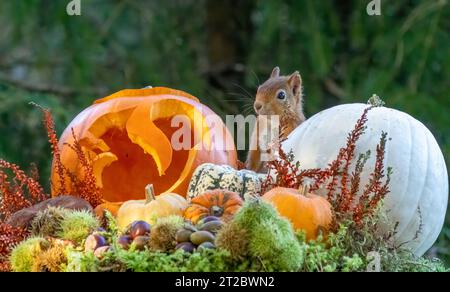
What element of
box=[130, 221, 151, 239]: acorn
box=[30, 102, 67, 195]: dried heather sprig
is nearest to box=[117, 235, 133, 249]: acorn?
box=[130, 221, 151, 239]: acorn

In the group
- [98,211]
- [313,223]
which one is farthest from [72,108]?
[313,223]

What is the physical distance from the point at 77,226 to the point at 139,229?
0.21m

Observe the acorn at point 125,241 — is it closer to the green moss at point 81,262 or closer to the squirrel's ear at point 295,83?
the green moss at point 81,262

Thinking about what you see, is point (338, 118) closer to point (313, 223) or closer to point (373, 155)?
point (373, 155)

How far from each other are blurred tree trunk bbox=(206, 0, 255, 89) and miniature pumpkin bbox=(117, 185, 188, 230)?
3664mm

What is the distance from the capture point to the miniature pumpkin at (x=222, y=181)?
111 inches

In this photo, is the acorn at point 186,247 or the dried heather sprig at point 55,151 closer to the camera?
the acorn at point 186,247

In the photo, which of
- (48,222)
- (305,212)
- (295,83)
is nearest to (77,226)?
(48,222)

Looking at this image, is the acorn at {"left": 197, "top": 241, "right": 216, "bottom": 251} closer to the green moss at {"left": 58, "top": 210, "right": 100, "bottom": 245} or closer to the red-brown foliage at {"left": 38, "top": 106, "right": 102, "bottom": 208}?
the green moss at {"left": 58, "top": 210, "right": 100, "bottom": 245}

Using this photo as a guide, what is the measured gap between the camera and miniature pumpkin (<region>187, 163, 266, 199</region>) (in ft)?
9.22

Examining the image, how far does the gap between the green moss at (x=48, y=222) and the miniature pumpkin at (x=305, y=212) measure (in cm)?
56

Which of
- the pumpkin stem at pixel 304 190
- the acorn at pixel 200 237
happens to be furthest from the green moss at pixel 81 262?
the pumpkin stem at pixel 304 190

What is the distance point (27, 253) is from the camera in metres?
2.37
